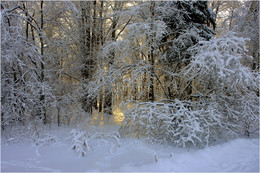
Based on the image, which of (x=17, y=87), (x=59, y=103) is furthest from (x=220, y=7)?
(x=17, y=87)

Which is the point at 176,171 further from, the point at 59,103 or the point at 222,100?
the point at 59,103

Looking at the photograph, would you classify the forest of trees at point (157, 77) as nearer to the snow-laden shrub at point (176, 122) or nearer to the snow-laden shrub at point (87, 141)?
the snow-laden shrub at point (176, 122)

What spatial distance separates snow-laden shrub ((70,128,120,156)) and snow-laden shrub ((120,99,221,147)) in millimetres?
767

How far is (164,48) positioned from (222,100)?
12.3 feet

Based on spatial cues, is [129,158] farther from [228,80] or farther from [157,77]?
[228,80]

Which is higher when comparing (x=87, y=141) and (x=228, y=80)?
(x=228, y=80)

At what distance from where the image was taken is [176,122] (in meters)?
5.74

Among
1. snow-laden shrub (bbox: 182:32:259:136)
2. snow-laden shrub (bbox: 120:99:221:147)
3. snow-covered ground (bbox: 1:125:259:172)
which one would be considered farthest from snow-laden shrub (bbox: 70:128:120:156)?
snow-laden shrub (bbox: 182:32:259:136)

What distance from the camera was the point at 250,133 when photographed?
7.07 metres

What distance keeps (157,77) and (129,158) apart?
3.38m

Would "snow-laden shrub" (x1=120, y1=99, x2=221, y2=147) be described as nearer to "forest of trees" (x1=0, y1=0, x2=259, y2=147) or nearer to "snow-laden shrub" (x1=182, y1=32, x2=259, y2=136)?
"forest of trees" (x1=0, y1=0, x2=259, y2=147)

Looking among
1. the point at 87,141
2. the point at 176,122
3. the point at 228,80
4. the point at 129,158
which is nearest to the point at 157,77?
the point at 176,122

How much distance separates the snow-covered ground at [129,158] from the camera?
13.6 feet

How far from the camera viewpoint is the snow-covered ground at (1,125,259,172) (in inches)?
163
